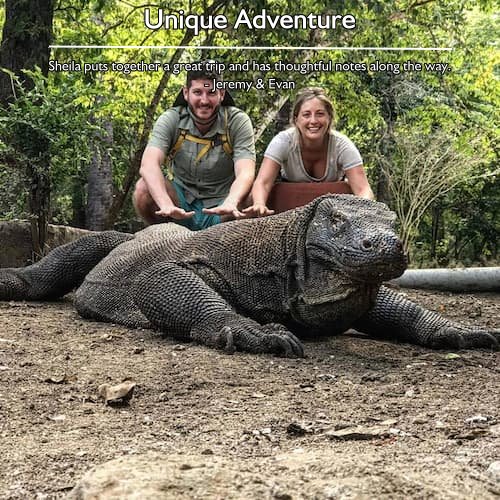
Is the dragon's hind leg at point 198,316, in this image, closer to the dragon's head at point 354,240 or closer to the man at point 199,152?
the dragon's head at point 354,240

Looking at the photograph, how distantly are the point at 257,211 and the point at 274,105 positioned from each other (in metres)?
4.59

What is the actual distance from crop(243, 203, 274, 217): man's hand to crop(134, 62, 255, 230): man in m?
0.45

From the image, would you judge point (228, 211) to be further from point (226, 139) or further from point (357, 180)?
point (226, 139)

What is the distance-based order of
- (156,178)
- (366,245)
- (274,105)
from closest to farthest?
(366,245) < (156,178) < (274,105)

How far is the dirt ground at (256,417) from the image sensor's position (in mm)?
1510

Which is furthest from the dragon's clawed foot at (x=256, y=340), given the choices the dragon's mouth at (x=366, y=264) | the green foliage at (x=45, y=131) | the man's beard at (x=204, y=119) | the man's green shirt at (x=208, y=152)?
the green foliage at (x=45, y=131)

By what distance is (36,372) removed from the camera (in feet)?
9.80

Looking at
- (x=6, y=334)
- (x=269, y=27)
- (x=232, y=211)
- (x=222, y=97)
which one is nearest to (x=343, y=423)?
(x=6, y=334)

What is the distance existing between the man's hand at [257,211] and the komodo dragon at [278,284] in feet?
1.42

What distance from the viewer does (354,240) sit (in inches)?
129

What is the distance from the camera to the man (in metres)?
5.22

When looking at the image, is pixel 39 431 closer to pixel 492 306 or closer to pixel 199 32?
pixel 492 306

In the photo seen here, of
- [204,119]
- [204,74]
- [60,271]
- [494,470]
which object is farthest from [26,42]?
[494,470]

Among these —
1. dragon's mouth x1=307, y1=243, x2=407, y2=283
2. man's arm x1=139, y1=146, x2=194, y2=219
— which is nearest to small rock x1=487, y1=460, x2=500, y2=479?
dragon's mouth x1=307, y1=243, x2=407, y2=283
